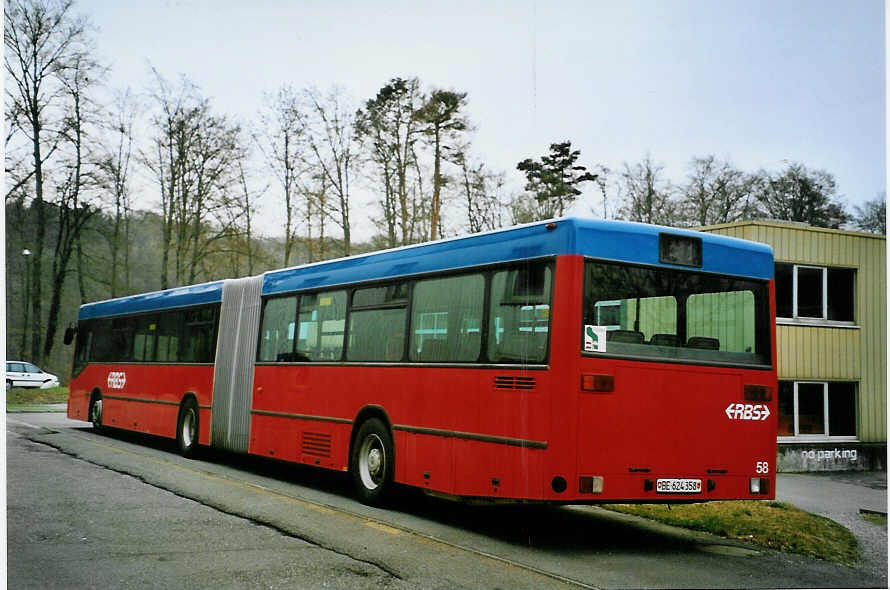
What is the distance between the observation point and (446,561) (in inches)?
307

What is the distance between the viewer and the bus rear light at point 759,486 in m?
9.20

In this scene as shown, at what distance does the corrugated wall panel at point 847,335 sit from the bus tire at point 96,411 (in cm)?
1312

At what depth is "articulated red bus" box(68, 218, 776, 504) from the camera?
853 cm

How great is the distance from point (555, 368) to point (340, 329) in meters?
4.35

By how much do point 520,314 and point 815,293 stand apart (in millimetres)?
12006

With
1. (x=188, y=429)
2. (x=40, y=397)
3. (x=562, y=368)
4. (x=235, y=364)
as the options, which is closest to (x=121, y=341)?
(x=40, y=397)

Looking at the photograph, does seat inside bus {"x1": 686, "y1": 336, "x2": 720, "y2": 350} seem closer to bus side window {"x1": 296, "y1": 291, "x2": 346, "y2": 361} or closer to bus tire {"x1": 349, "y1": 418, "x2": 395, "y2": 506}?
bus tire {"x1": 349, "y1": 418, "x2": 395, "y2": 506}

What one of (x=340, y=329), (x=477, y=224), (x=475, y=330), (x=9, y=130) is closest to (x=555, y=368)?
(x=475, y=330)

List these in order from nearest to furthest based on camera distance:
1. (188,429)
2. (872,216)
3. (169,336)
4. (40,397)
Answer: (872,216) → (188,429) → (40,397) → (169,336)

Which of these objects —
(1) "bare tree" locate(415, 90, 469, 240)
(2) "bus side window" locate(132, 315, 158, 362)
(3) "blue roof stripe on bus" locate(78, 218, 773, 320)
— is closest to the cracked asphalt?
(3) "blue roof stripe on bus" locate(78, 218, 773, 320)

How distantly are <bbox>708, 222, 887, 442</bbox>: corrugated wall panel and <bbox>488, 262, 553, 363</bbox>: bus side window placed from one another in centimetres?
1086

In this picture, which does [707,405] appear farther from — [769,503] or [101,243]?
[101,243]

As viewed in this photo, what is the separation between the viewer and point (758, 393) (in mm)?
9320

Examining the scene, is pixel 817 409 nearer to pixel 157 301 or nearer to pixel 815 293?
pixel 815 293
